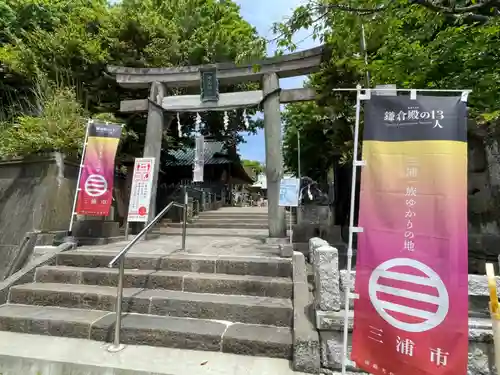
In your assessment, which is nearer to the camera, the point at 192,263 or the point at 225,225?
the point at 192,263

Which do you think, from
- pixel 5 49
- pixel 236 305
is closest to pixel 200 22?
pixel 5 49

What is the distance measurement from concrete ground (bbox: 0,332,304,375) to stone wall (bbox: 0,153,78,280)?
3.50m

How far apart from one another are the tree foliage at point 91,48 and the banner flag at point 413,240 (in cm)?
719

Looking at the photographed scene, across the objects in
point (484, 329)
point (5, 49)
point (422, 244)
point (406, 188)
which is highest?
point (5, 49)

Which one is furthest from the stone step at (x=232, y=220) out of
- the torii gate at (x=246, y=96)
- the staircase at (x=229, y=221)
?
the torii gate at (x=246, y=96)

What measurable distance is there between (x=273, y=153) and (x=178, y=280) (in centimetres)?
329

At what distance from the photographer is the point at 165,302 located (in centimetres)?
373

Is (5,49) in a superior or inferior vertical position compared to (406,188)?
superior

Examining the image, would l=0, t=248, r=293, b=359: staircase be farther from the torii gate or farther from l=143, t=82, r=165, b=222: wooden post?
l=143, t=82, r=165, b=222: wooden post

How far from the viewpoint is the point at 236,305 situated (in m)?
3.56

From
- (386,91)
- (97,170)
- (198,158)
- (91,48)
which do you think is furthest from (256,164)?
(386,91)

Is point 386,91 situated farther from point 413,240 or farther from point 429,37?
point 429,37

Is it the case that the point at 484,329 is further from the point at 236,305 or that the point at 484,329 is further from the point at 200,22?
the point at 200,22

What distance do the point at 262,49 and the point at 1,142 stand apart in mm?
6689
